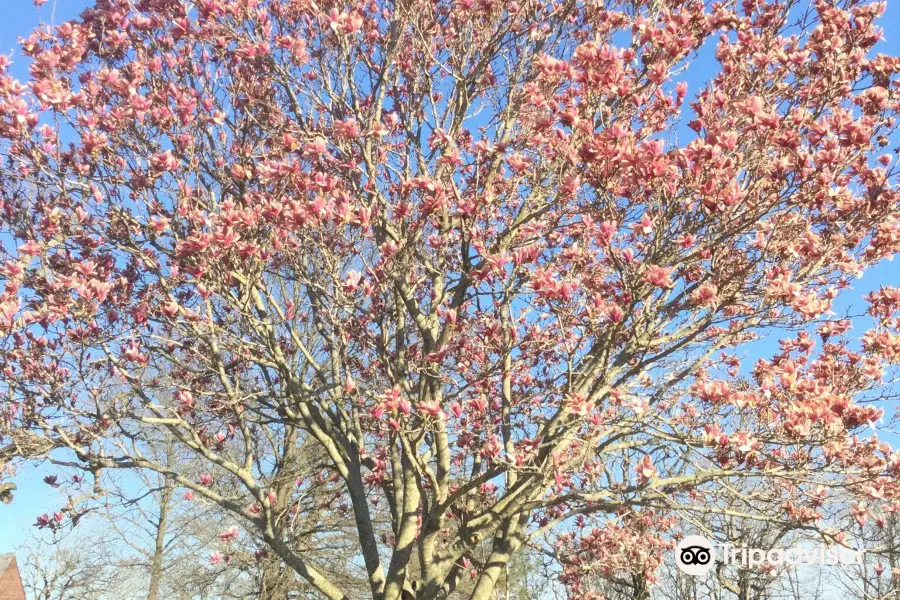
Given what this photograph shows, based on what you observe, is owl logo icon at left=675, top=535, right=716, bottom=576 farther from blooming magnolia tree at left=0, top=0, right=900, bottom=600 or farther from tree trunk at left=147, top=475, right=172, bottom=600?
tree trunk at left=147, top=475, right=172, bottom=600

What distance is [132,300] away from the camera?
255 inches

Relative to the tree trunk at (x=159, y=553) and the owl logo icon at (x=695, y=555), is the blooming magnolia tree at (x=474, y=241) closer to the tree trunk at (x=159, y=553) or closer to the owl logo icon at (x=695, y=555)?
the owl logo icon at (x=695, y=555)

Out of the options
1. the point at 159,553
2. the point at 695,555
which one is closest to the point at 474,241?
the point at 695,555

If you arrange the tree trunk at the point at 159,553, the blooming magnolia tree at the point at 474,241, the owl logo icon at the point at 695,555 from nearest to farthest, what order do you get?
1. the blooming magnolia tree at the point at 474,241
2. the owl logo icon at the point at 695,555
3. the tree trunk at the point at 159,553

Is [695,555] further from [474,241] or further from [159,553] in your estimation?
[159,553]

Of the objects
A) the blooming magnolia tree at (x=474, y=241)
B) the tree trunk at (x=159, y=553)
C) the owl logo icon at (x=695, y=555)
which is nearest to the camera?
the blooming magnolia tree at (x=474, y=241)

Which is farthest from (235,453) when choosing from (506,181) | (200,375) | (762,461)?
(762,461)

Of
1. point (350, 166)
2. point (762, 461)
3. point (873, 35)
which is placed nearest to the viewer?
point (873, 35)

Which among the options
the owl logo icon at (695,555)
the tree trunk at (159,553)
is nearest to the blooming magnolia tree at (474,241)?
the owl logo icon at (695,555)

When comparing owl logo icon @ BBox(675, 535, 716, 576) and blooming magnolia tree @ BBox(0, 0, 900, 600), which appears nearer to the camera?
blooming magnolia tree @ BBox(0, 0, 900, 600)

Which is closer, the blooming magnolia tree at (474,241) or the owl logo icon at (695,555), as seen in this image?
the blooming magnolia tree at (474,241)

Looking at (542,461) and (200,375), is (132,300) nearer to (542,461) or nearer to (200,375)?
(200,375)

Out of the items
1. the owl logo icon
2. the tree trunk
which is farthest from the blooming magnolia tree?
the tree trunk

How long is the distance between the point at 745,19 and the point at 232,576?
1377 cm
